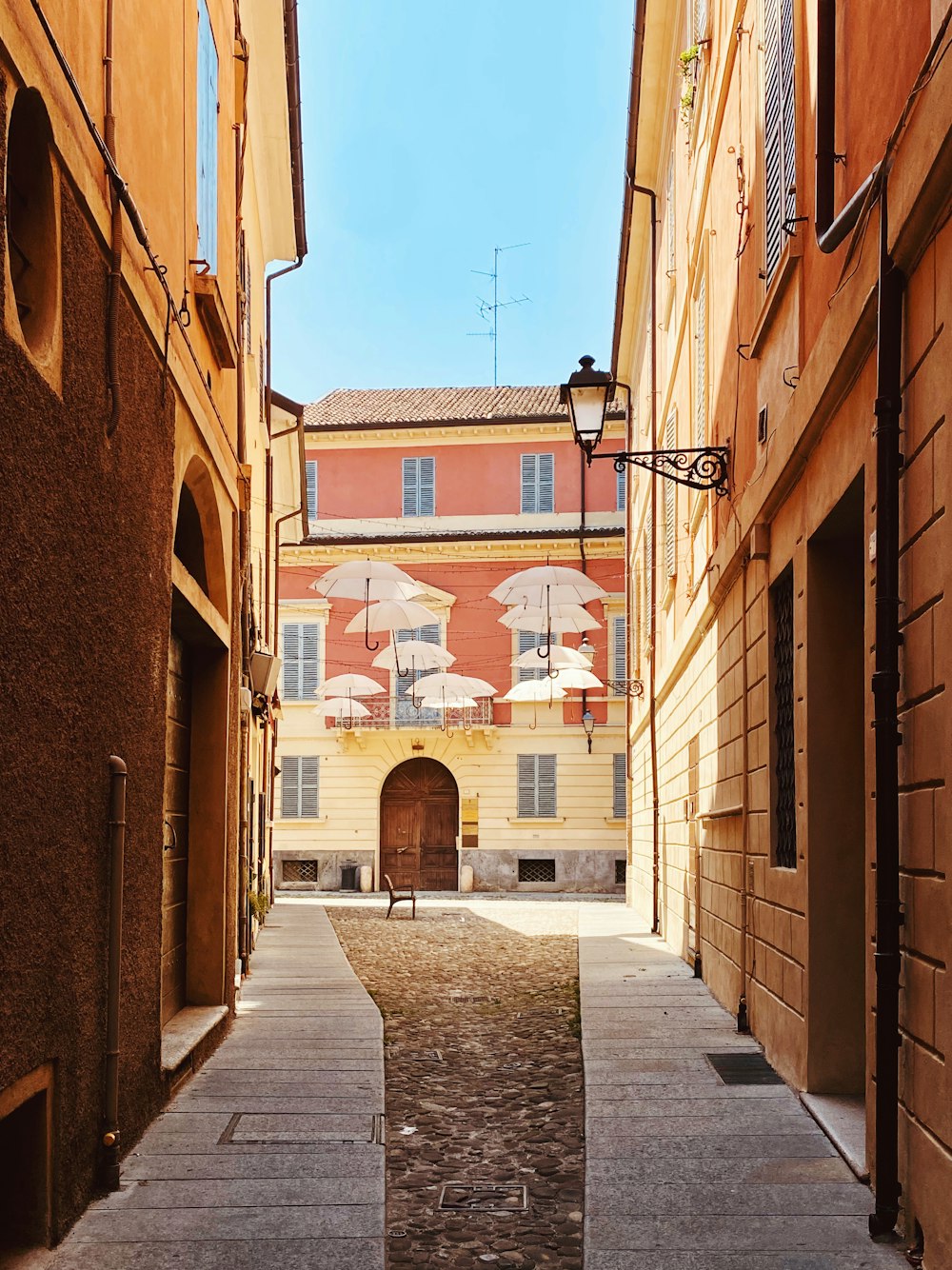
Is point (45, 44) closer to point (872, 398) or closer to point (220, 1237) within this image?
point (872, 398)

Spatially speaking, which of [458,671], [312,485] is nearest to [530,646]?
[458,671]

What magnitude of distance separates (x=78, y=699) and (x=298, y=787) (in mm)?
31133

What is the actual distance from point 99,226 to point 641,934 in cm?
1412

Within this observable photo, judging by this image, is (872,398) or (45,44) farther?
(872,398)

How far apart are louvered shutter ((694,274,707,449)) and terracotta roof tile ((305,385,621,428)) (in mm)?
22955

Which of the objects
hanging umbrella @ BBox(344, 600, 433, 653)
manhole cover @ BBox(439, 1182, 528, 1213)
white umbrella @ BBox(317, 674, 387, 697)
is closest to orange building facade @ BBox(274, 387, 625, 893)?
white umbrella @ BBox(317, 674, 387, 697)

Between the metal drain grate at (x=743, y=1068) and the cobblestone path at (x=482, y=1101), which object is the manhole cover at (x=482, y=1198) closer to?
the cobblestone path at (x=482, y=1101)

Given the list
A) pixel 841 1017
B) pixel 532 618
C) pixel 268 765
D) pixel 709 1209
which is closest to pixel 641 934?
pixel 268 765

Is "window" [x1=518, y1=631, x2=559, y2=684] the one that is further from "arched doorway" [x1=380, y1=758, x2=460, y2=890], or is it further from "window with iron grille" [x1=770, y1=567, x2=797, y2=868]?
"window with iron grille" [x1=770, y1=567, x2=797, y2=868]

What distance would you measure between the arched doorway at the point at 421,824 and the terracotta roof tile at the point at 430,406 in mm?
9386

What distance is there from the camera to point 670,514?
17062 millimetres

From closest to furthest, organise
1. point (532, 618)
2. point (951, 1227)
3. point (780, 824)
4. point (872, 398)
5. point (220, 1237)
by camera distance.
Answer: point (951, 1227) → point (220, 1237) → point (872, 398) → point (780, 824) → point (532, 618)

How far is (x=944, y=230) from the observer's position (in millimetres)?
4246

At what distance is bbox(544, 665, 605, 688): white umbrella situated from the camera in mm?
28562
